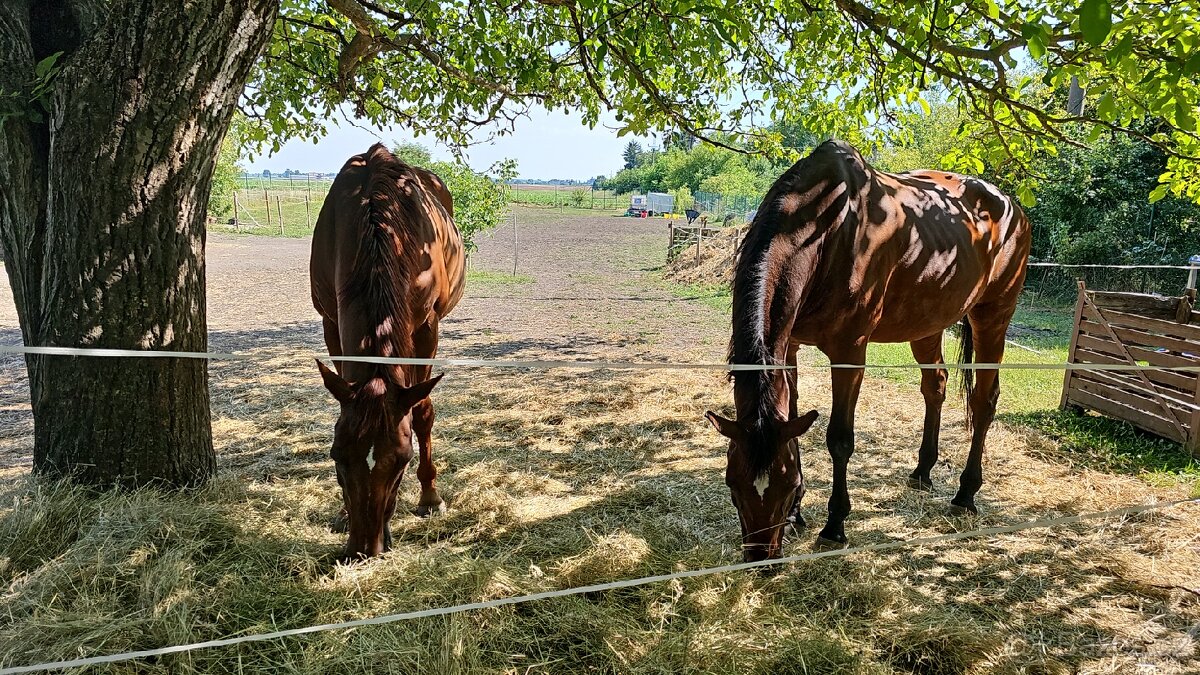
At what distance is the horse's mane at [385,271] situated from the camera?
9.33 feet

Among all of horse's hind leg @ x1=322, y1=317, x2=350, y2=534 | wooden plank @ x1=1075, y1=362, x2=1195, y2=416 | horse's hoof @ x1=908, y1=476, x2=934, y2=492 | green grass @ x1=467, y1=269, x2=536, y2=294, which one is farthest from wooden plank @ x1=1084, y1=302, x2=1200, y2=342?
green grass @ x1=467, y1=269, x2=536, y2=294

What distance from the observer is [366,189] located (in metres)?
3.57

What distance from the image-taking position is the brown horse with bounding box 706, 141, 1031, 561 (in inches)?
107

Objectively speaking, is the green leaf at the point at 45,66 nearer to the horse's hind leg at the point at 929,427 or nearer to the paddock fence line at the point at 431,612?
the paddock fence line at the point at 431,612

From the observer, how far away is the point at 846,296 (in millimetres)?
3391

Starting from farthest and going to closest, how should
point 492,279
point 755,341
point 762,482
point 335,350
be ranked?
point 492,279 < point 335,350 < point 755,341 < point 762,482

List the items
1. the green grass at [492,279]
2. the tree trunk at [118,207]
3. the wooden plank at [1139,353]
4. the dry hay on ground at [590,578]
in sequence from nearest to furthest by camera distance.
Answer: the dry hay on ground at [590,578] → the tree trunk at [118,207] → the wooden plank at [1139,353] → the green grass at [492,279]

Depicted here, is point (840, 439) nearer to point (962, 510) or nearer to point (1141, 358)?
point (962, 510)

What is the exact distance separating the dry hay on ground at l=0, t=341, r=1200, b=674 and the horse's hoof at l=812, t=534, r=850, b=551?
0.25ft

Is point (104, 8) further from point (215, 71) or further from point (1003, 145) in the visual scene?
point (1003, 145)

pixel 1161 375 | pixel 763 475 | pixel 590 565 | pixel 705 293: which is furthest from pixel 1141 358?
pixel 705 293

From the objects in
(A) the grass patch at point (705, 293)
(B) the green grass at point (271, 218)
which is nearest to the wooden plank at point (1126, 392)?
(A) the grass patch at point (705, 293)

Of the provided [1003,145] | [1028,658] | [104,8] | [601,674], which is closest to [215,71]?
[104,8]

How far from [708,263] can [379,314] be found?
15.6m
